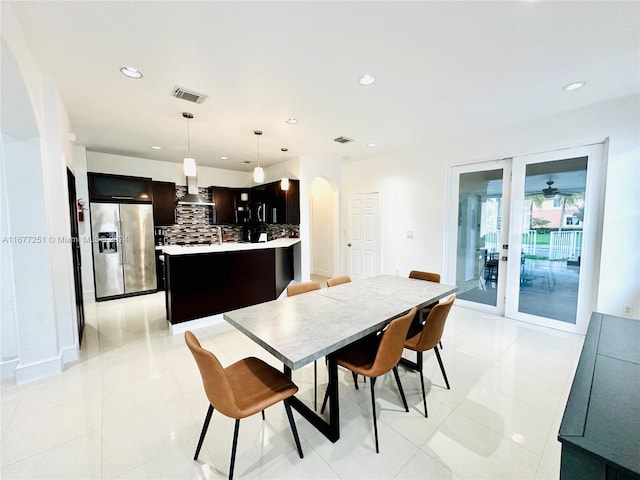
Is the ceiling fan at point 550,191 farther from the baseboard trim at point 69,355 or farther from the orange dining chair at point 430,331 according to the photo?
the baseboard trim at point 69,355

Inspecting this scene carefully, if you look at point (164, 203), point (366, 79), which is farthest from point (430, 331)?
point (164, 203)

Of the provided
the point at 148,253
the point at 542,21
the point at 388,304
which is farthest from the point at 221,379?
the point at 148,253

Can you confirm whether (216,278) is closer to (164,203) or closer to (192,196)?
(192,196)

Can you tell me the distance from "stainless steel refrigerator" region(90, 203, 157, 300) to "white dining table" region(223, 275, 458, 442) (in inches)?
165

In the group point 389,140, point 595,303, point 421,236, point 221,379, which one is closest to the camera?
point 221,379

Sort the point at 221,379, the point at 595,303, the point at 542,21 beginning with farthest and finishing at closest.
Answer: the point at 595,303, the point at 542,21, the point at 221,379

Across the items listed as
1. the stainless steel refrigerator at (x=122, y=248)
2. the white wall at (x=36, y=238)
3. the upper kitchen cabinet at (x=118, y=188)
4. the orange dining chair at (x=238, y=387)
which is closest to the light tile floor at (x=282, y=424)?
the orange dining chair at (x=238, y=387)

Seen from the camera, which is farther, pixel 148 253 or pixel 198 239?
pixel 198 239

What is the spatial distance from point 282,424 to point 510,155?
429cm

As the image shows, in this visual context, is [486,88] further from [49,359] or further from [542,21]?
[49,359]

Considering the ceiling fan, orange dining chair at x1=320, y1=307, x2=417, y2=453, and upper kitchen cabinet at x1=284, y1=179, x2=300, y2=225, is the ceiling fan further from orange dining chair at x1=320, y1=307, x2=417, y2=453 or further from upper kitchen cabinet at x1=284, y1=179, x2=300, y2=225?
upper kitchen cabinet at x1=284, y1=179, x2=300, y2=225

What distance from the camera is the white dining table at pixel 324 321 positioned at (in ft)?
4.81

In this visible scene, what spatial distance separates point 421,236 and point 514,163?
5.65ft

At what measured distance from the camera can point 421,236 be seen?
4.80 metres
